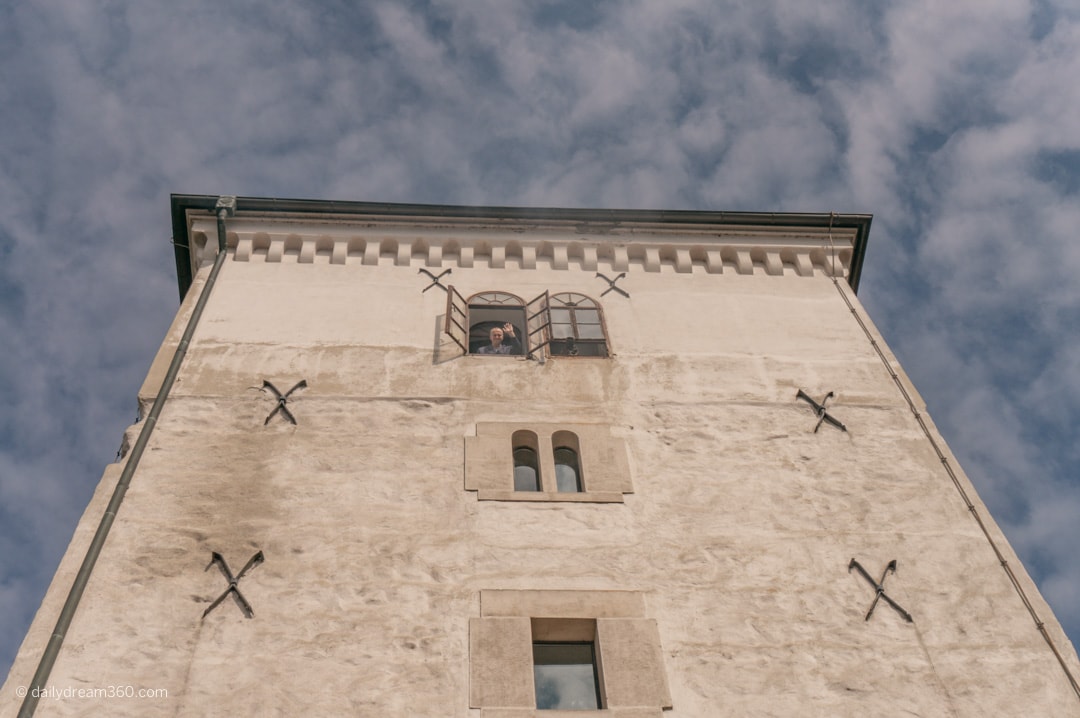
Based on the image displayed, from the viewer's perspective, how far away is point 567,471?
33.6 feet

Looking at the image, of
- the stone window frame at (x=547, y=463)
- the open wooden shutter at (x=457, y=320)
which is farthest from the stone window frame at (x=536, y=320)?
the stone window frame at (x=547, y=463)

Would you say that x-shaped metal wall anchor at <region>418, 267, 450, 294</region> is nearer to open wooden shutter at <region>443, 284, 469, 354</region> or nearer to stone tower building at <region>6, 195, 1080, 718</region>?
stone tower building at <region>6, 195, 1080, 718</region>

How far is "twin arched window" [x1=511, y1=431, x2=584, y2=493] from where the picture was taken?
1004cm

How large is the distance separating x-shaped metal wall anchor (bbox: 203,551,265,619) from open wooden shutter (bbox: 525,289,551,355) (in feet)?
12.9

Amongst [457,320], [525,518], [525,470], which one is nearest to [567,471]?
[525,470]

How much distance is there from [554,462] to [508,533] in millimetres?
1179

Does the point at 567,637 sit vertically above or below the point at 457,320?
below

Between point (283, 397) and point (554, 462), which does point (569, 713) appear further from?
point (283, 397)

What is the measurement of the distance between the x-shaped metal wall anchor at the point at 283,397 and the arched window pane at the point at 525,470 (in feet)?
7.21

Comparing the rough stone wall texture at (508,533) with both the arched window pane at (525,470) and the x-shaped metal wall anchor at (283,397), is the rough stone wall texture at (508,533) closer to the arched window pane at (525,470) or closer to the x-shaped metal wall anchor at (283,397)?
the x-shaped metal wall anchor at (283,397)

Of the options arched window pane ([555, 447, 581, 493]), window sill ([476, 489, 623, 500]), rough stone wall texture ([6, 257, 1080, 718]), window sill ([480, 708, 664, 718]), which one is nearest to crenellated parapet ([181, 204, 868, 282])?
rough stone wall texture ([6, 257, 1080, 718])

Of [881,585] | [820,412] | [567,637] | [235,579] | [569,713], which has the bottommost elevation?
[569,713]

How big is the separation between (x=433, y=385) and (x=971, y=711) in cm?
574

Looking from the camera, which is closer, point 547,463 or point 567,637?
point 567,637
